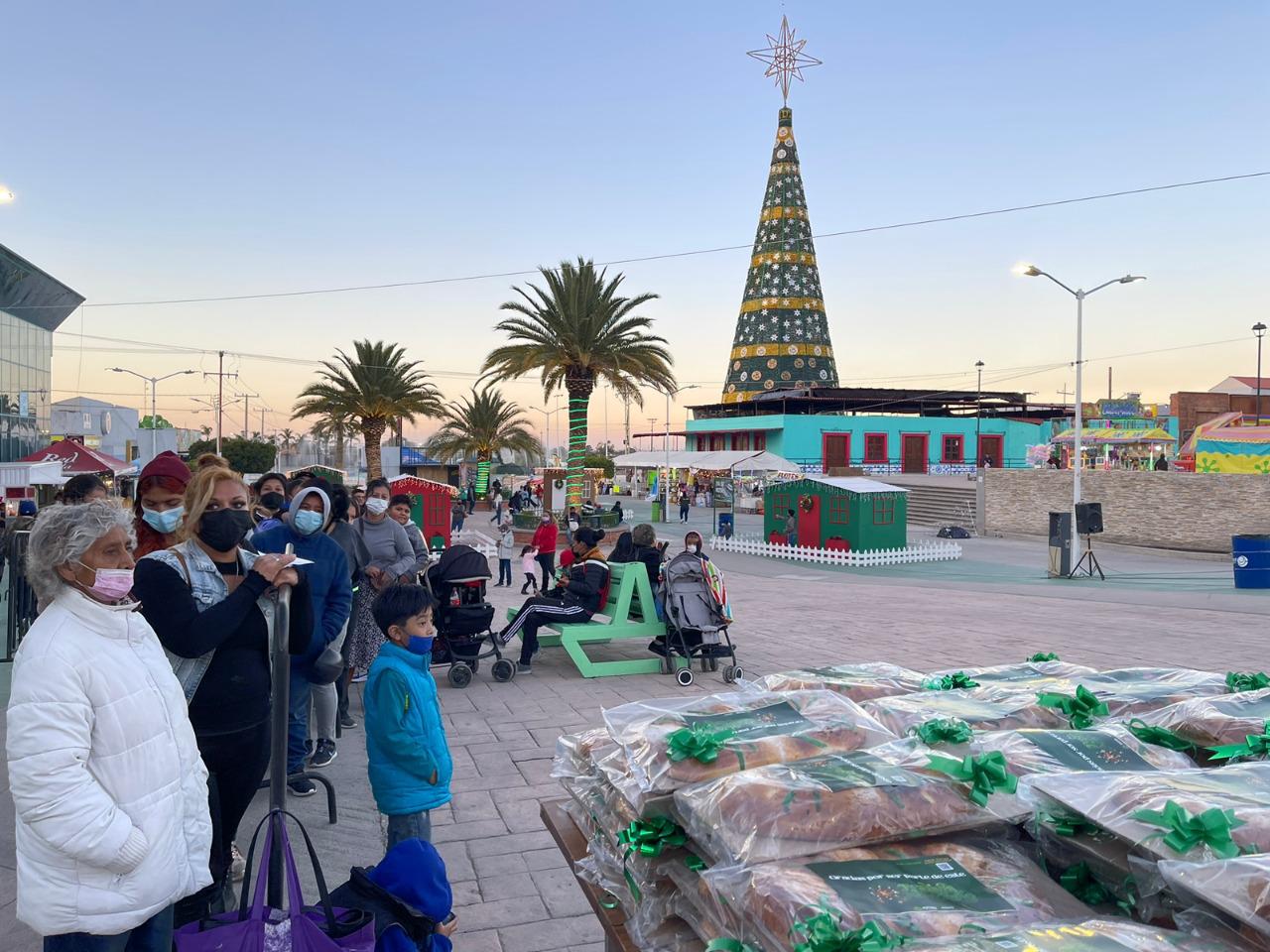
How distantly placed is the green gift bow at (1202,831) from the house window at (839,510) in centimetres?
2120

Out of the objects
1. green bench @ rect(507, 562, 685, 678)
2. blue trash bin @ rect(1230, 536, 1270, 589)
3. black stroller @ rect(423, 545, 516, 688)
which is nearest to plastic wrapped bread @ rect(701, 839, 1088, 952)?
black stroller @ rect(423, 545, 516, 688)

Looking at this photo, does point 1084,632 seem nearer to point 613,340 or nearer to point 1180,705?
point 1180,705

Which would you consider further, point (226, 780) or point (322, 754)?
point (322, 754)

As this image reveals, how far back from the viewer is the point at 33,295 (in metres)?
36.2

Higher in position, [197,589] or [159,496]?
[159,496]

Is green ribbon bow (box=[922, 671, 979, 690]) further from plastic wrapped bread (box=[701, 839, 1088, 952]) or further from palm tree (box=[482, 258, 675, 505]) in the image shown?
palm tree (box=[482, 258, 675, 505])

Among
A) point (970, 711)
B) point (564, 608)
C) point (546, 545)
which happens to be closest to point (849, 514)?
point (546, 545)

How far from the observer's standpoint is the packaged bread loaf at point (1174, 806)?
1.76m

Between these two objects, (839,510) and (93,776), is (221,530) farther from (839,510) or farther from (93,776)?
(839,510)

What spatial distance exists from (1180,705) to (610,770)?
1868 mm

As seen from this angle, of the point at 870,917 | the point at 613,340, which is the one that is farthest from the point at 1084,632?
the point at 613,340

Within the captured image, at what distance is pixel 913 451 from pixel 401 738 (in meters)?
57.4

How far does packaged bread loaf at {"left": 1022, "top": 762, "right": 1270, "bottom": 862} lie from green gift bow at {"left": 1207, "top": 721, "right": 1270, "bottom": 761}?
0.24 m

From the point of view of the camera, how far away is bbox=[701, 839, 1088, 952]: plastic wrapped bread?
69.8 inches
